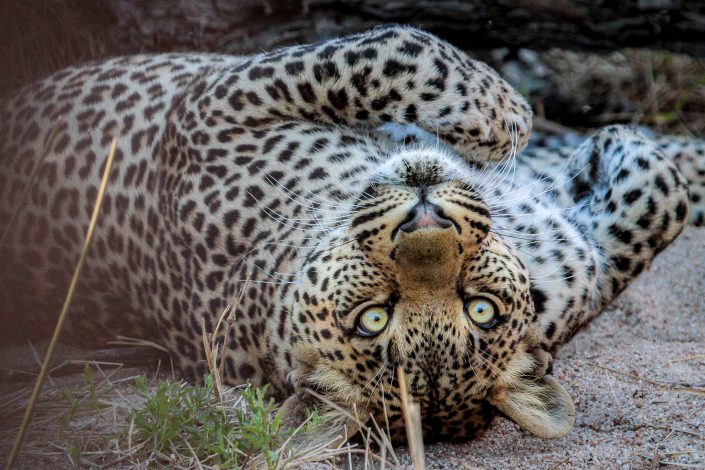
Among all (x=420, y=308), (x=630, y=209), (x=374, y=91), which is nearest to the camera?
(x=420, y=308)

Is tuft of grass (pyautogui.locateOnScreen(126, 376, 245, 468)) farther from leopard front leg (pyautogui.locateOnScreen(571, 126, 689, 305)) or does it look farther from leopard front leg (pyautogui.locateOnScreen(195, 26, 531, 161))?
leopard front leg (pyautogui.locateOnScreen(571, 126, 689, 305))

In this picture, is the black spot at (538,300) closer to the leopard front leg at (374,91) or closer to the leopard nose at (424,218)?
the leopard front leg at (374,91)

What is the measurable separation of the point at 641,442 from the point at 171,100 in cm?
353

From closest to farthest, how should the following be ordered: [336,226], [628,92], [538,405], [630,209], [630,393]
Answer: [538,405], [336,226], [630,393], [630,209], [628,92]

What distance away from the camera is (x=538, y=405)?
455 centimetres

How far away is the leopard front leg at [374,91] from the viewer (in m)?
5.35

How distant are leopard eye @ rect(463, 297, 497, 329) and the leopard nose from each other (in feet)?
1.49

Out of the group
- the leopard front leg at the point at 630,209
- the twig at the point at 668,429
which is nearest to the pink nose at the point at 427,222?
the twig at the point at 668,429

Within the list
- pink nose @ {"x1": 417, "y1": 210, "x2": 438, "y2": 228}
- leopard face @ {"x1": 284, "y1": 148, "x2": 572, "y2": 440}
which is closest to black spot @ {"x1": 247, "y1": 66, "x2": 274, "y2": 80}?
leopard face @ {"x1": 284, "y1": 148, "x2": 572, "y2": 440}

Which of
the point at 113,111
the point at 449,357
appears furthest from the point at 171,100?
the point at 449,357

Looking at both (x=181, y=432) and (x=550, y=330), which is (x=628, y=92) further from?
(x=181, y=432)

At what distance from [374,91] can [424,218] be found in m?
1.51

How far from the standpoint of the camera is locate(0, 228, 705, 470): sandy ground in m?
4.39

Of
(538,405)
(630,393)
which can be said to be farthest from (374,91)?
(630,393)
